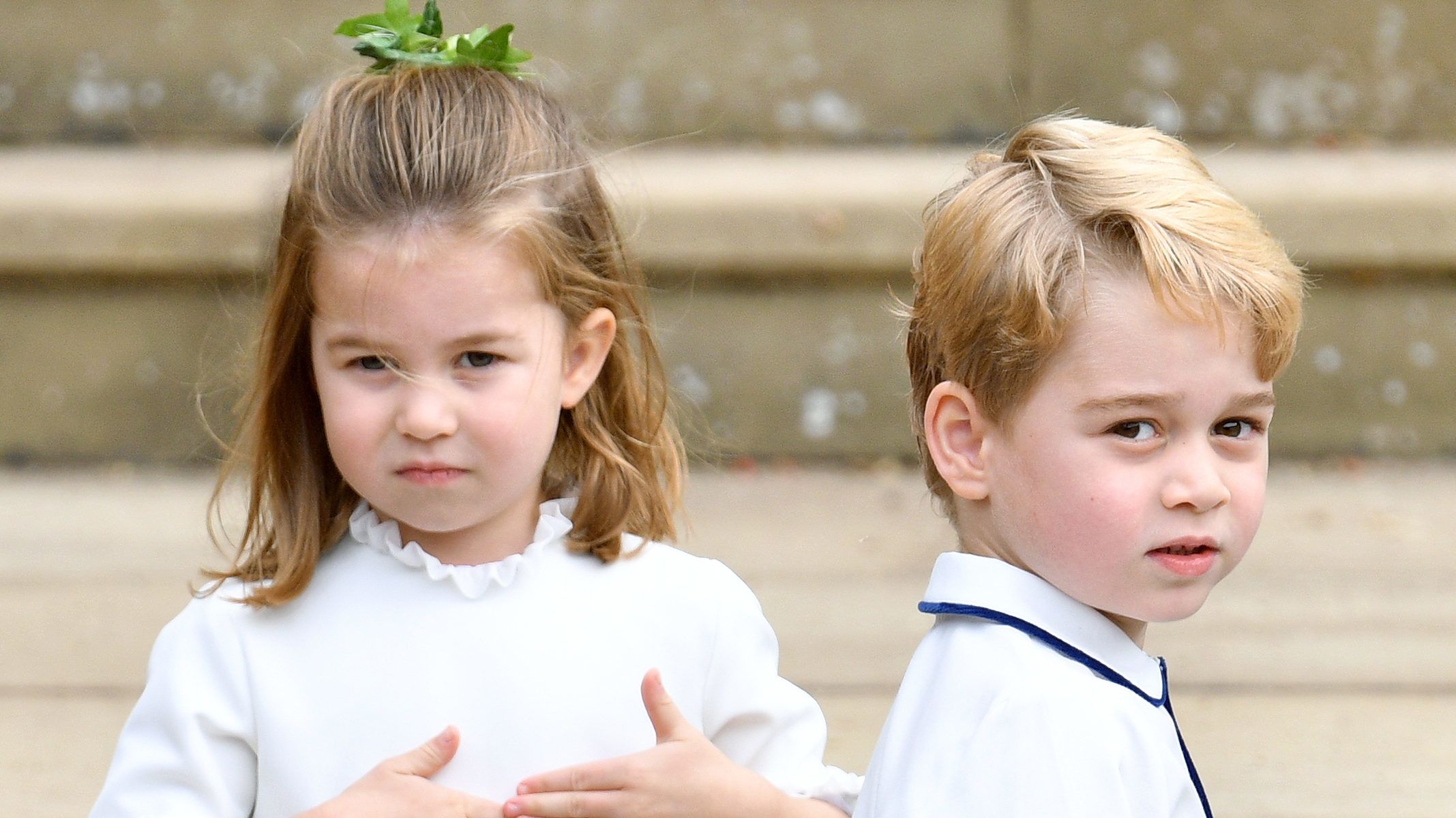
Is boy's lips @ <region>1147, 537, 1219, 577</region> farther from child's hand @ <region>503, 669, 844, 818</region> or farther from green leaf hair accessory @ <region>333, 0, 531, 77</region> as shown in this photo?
green leaf hair accessory @ <region>333, 0, 531, 77</region>

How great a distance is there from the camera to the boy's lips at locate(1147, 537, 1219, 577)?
1588 mm

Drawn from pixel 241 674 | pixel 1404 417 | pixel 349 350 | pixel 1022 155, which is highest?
pixel 1022 155

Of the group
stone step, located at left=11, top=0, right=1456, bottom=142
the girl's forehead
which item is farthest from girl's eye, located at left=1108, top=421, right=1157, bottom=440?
stone step, located at left=11, top=0, right=1456, bottom=142

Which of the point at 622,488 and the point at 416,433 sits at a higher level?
the point at 416,433

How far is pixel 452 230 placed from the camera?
5.76 feet

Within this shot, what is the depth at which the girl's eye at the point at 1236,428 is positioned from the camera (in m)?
1.61

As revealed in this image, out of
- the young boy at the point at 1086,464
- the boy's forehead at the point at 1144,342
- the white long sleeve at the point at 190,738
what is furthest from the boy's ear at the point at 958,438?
the white long sleeve at the point at 190,738

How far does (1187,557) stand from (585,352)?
0.74m

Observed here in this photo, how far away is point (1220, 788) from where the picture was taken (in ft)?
8.35

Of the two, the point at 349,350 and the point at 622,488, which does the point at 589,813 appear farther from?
the point at 349,350

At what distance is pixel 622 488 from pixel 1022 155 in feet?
2.07

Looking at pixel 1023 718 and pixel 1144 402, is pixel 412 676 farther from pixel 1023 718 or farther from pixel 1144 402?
pixel 1144 402

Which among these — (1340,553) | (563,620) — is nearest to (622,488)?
(563,620)

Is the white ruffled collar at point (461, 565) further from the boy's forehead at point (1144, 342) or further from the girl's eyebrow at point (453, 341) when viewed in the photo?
the boy's forehead at point (1144, 342)
